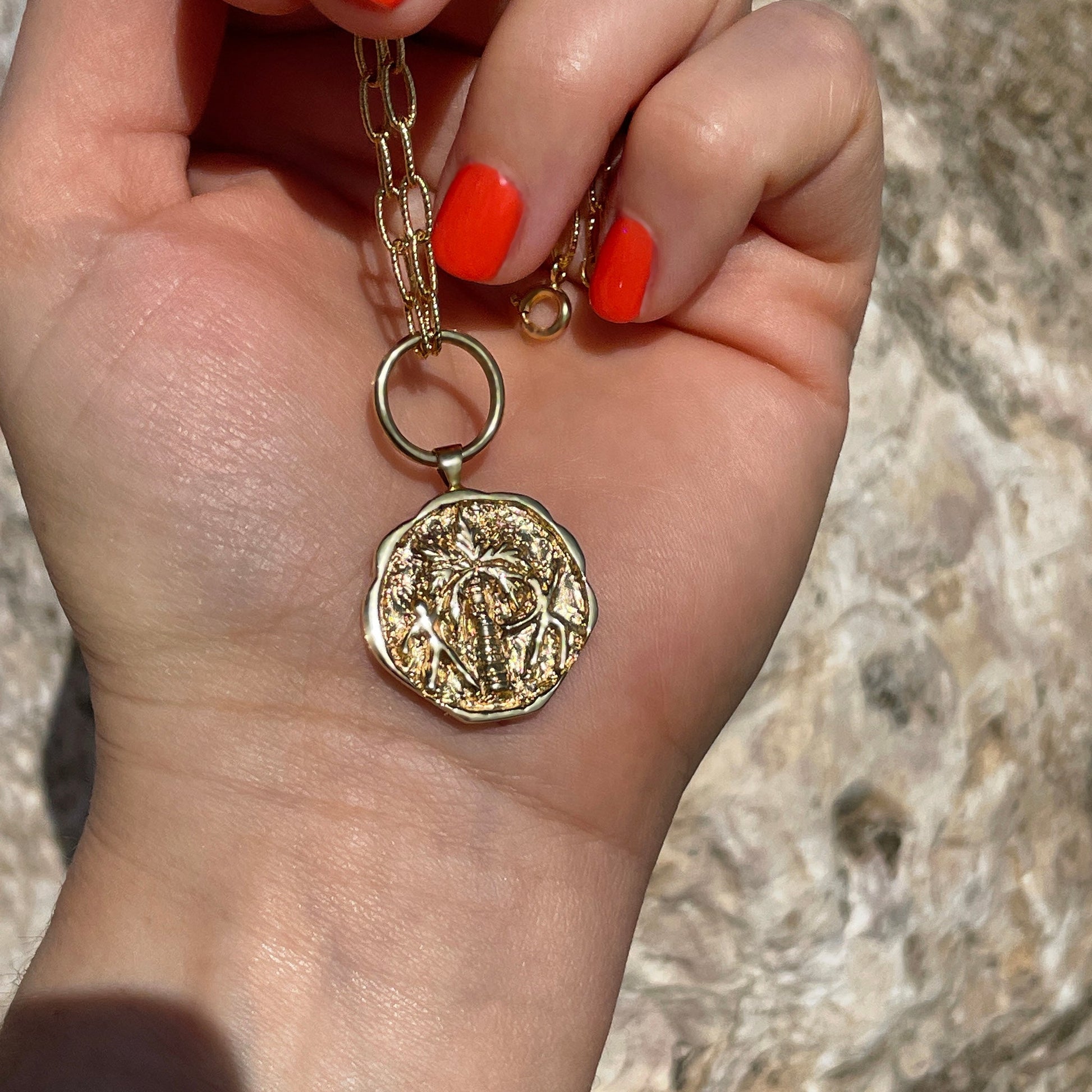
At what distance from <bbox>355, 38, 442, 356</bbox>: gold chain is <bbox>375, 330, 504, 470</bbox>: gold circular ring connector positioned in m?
0.03

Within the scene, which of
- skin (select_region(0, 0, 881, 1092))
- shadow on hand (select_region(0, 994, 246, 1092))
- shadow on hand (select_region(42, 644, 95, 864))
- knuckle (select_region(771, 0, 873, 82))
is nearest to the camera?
shadow on hand (select_region(0, 994, 246, 1092))

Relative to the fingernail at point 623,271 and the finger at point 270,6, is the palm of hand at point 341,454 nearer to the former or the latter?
the fingernail at point 623,271

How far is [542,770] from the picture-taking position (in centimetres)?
174

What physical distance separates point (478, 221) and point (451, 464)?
37cm

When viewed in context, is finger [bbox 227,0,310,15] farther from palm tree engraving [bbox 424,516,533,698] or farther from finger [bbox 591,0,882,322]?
palm tree engraving [bbox 424,516,533,698]

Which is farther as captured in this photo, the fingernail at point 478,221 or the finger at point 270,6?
the fingernail at point 478,221

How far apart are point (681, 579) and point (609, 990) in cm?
72

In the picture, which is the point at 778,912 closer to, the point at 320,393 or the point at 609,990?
the point at 609,990

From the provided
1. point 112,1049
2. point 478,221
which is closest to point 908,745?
point 478,221

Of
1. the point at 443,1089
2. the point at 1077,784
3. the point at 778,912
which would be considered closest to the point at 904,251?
the point at 1077,784

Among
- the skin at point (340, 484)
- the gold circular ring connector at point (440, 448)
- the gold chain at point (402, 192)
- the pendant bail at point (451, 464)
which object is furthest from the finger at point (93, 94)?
the pendant bail at point (451, 464)

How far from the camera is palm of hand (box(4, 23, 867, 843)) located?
63.7 inches

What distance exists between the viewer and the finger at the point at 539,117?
A: 1586 millimetres

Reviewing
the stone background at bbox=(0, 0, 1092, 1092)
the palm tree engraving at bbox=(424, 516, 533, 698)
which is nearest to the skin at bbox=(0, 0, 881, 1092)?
the palm tree engraving at bbox=(424, 516, 533, 698)
